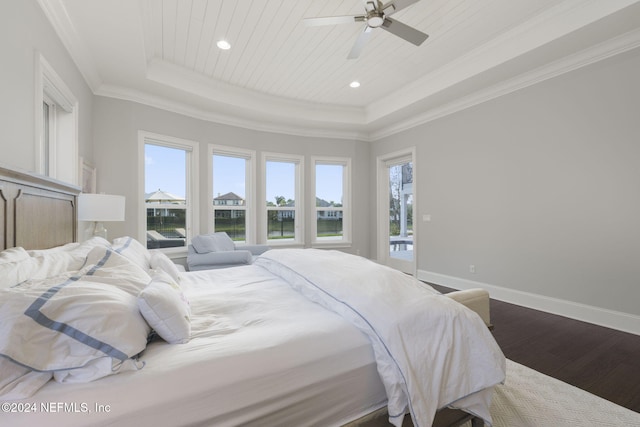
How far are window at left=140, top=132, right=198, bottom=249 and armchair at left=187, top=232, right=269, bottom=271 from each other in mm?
629

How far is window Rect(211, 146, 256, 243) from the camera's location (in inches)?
188

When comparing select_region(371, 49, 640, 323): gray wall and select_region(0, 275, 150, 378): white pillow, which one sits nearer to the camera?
select_region(0, 275, 150, 378): white pillow

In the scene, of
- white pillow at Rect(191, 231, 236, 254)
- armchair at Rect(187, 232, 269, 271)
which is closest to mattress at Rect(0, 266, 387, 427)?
armchair at Rect(187, 232, 269, 271)

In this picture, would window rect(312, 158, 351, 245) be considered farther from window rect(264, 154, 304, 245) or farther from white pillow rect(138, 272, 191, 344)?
white pillow rect(138, 272, 191, 344)

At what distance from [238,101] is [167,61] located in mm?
1050

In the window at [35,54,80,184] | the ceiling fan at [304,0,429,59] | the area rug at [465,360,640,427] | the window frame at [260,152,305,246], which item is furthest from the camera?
the window frame at [260,152,305,246]

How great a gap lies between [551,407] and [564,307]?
1923mm

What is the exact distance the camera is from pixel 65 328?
2.94ft

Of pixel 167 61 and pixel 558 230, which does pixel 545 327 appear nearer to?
pixel 558 230

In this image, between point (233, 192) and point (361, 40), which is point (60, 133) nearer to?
point (233, 192)

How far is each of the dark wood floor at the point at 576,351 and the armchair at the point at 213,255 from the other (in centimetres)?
298

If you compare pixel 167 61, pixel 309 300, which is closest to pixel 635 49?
pixel 309 300

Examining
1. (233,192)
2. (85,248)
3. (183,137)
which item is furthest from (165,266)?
(233,192)

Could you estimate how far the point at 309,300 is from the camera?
170 centimetres
